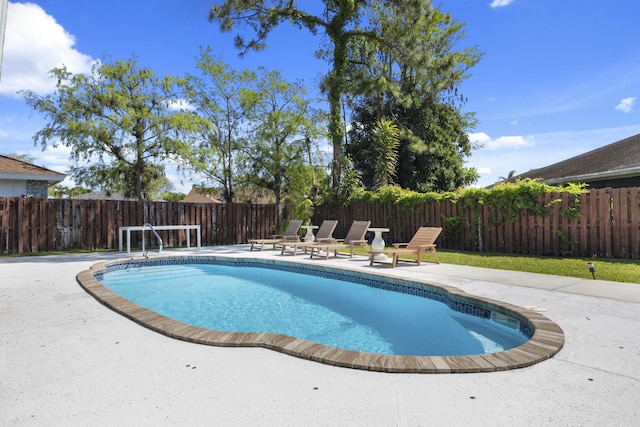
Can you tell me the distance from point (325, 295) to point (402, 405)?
4.53 m

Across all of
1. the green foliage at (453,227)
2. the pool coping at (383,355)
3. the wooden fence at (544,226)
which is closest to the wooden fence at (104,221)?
the wooden fence at (544,226)

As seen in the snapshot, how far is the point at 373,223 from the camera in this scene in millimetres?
15055

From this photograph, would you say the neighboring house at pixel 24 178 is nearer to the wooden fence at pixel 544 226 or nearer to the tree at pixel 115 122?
the tree at pixel 115 122

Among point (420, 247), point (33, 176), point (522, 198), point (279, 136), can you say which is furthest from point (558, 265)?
point (33, 176)

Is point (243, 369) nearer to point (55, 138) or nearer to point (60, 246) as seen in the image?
point (60, 246)

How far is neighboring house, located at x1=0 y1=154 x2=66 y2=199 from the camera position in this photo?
1495cm

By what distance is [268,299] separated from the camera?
21.2 ft

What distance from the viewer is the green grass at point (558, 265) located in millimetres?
6738

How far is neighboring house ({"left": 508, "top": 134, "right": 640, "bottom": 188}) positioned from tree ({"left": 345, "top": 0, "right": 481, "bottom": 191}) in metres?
5.75

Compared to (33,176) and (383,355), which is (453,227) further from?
(33,176)

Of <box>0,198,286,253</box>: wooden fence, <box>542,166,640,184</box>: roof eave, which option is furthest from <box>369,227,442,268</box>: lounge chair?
<box>0,198,286,253</box>: wooden fence

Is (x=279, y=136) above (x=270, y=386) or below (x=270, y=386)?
above

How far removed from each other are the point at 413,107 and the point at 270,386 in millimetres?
22071

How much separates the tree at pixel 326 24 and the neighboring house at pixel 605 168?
7706mm
